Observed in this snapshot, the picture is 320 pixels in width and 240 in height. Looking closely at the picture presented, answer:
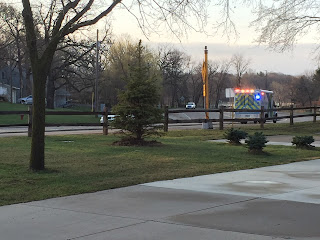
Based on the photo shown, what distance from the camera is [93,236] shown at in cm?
565

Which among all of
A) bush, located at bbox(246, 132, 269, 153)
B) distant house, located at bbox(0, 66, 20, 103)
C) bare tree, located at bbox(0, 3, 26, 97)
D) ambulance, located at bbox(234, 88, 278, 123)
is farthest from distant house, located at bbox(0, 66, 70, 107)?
bush, located at bbox(246, 132, 269, 153)

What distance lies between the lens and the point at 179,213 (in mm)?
6844

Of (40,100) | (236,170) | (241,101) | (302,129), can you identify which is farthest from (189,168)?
(241,101)

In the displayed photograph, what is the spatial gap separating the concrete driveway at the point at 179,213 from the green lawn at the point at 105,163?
747 mm

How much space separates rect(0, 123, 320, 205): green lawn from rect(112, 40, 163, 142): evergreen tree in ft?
3.11

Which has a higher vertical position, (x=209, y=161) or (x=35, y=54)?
(x=35, y=54)

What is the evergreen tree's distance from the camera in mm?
16266

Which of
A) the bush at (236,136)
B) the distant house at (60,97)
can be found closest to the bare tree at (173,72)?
the distant house at (60,97)

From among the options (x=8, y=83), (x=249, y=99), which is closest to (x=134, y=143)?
(x=249, y=99)

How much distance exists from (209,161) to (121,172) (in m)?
3.15

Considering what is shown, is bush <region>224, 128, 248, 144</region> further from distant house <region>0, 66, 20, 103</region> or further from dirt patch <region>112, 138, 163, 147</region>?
distant house <region>0, 66, 20, 103</region>

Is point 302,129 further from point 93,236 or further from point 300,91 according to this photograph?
point 300,91

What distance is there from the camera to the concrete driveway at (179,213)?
5754mm

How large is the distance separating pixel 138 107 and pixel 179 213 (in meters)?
9.72
